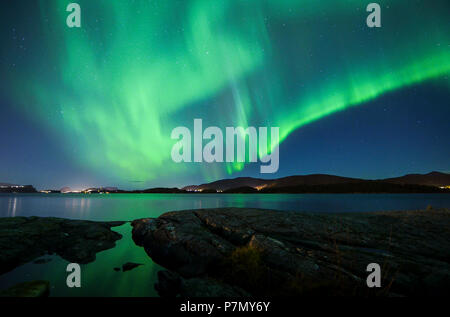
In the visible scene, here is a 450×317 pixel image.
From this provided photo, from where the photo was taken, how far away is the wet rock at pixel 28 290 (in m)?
6.37

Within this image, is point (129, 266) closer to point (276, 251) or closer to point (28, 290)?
point (28, 290)

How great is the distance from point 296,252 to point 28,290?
33.9ft

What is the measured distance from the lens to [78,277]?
9.58 m

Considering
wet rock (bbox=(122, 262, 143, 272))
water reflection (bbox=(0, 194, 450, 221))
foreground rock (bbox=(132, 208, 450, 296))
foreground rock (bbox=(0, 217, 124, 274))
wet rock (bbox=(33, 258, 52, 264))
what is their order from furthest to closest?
water reflection (bbox=(0, 194, 450, 221)) → foreground rock (bbox=(0, 217, 124, 274)) → wet rock (bbox=(33, 258, 52, 264)) → wet rock (bbox=(122, 262, 143, 272)) → foreground rock (bbox=(132, 208, 450, 296))

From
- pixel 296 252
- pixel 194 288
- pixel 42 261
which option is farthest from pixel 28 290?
pixel 296 252

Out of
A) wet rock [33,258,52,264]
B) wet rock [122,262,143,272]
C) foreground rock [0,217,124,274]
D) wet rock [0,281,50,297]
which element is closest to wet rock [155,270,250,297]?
wet rock [122,262,143,272]

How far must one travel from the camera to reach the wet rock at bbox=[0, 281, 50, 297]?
637cm

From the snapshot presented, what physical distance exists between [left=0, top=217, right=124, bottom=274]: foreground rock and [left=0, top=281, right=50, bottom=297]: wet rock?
4982 mm

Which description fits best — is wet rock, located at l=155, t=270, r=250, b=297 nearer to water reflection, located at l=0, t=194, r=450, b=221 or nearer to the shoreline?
the shoreline
